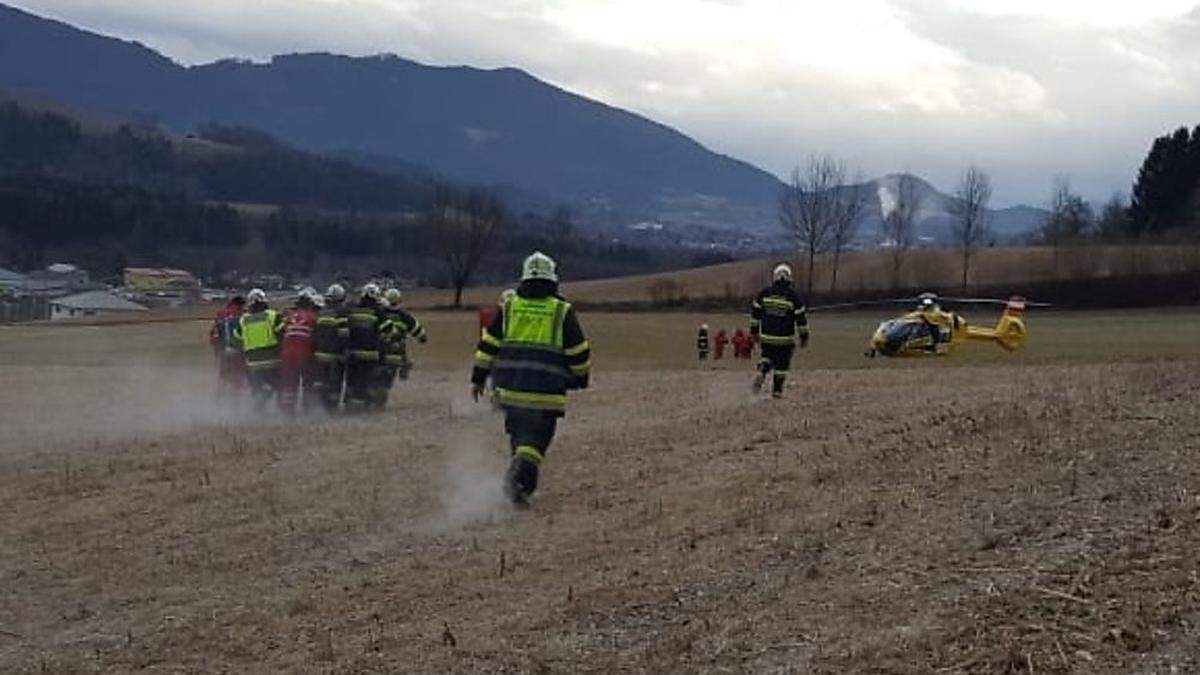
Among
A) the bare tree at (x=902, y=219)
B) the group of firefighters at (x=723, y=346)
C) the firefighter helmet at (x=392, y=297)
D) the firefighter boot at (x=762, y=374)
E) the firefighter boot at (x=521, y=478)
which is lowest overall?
the group of firefighters at (x=723, y=346)

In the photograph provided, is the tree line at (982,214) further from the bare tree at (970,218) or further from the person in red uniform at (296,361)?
the person in red uniform at (296,361)

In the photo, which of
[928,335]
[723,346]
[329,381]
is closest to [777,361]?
[329,381]

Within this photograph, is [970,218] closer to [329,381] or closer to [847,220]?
[847,220]

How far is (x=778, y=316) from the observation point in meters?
21.6

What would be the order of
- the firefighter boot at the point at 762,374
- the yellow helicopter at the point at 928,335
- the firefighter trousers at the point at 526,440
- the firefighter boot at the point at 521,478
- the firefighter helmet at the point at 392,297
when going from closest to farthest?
the firefighter trousers at the point at 526,440 → the firefighter boot at the point at 521,478 → the firefighter boot at the point at 762,374 → the firefighter helmet at the point at 392,297 → the yellow helicopter at the point at 928,335

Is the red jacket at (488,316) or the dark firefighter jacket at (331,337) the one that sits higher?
the red jacket at (488,316)

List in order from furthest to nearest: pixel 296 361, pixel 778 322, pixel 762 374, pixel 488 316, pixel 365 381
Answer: pixel 365 381
pixel 296 361
pixel 488 316
pixel 762 374
pixel 778 322

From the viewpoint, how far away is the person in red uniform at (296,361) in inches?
954

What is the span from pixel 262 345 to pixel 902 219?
126m

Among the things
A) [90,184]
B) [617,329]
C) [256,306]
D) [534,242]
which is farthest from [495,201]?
[256,306]

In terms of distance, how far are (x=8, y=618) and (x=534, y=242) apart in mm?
183503

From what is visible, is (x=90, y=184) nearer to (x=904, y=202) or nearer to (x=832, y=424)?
(x=904, y=202)

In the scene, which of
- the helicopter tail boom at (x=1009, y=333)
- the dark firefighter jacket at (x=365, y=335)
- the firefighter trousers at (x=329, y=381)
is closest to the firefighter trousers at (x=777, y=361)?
the dark firefighter jacket at (x=365, y=335)

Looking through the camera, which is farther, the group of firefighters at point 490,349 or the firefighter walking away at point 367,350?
the firefighter walking away at point 367,350
